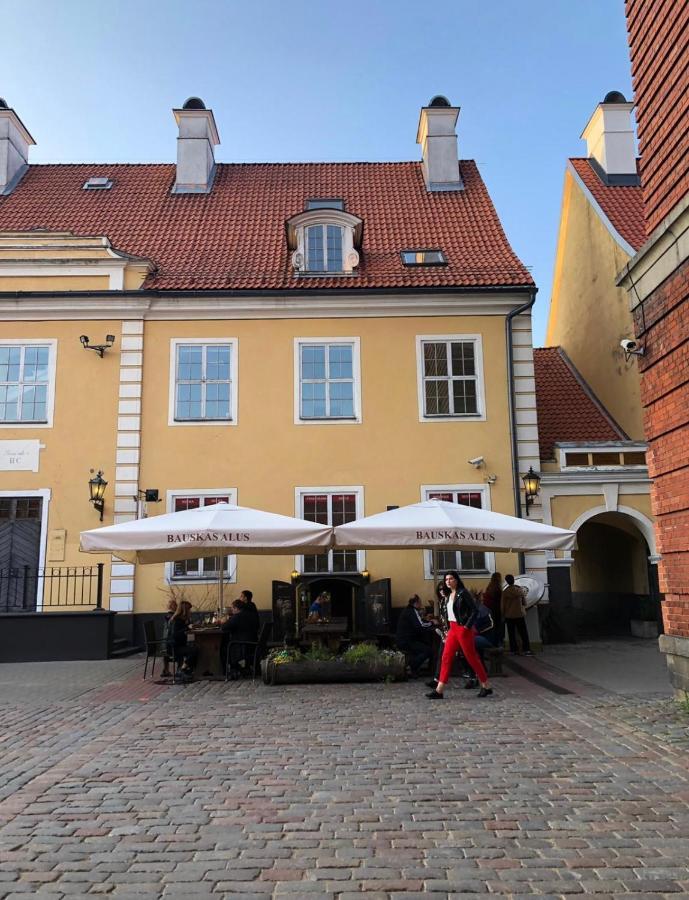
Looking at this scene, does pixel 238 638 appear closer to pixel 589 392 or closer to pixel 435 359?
pixel 435 359

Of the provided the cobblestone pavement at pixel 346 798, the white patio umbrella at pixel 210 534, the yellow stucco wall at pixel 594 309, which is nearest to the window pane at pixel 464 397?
the yellow stucco wall at pixel 594 309

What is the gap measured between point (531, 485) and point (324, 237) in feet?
24.6

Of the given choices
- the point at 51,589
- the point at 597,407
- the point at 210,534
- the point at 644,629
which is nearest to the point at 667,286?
the point at 210,534

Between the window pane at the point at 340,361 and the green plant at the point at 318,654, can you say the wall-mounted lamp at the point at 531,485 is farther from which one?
the green plant at the point at 318,654

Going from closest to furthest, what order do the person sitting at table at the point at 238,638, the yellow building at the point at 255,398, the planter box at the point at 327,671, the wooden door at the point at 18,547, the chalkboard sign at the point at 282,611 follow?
the planter box at the point at 327,671 < the person sitting at table at the point at 238,638 < the chalkboard sign at the point at 282,611 < the wooden door at the point at 18,547 < the yellow building at the point at 255,398

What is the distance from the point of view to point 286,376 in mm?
17750

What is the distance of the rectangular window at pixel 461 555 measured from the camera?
56.1 ft

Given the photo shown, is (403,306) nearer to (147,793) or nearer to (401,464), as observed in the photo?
(401,464)

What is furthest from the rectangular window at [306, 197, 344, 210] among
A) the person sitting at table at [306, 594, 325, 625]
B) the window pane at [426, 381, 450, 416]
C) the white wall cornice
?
the person sitting at table at [306, 594, 325, 625]

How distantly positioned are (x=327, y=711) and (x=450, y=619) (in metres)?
1.98

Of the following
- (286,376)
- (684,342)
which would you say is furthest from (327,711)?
(286,376)

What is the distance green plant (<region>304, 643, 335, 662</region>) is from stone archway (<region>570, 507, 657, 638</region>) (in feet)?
26.2

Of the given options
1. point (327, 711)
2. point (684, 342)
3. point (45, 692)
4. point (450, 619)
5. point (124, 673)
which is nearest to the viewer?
point (684, 342)

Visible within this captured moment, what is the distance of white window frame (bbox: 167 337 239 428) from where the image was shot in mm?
17484
